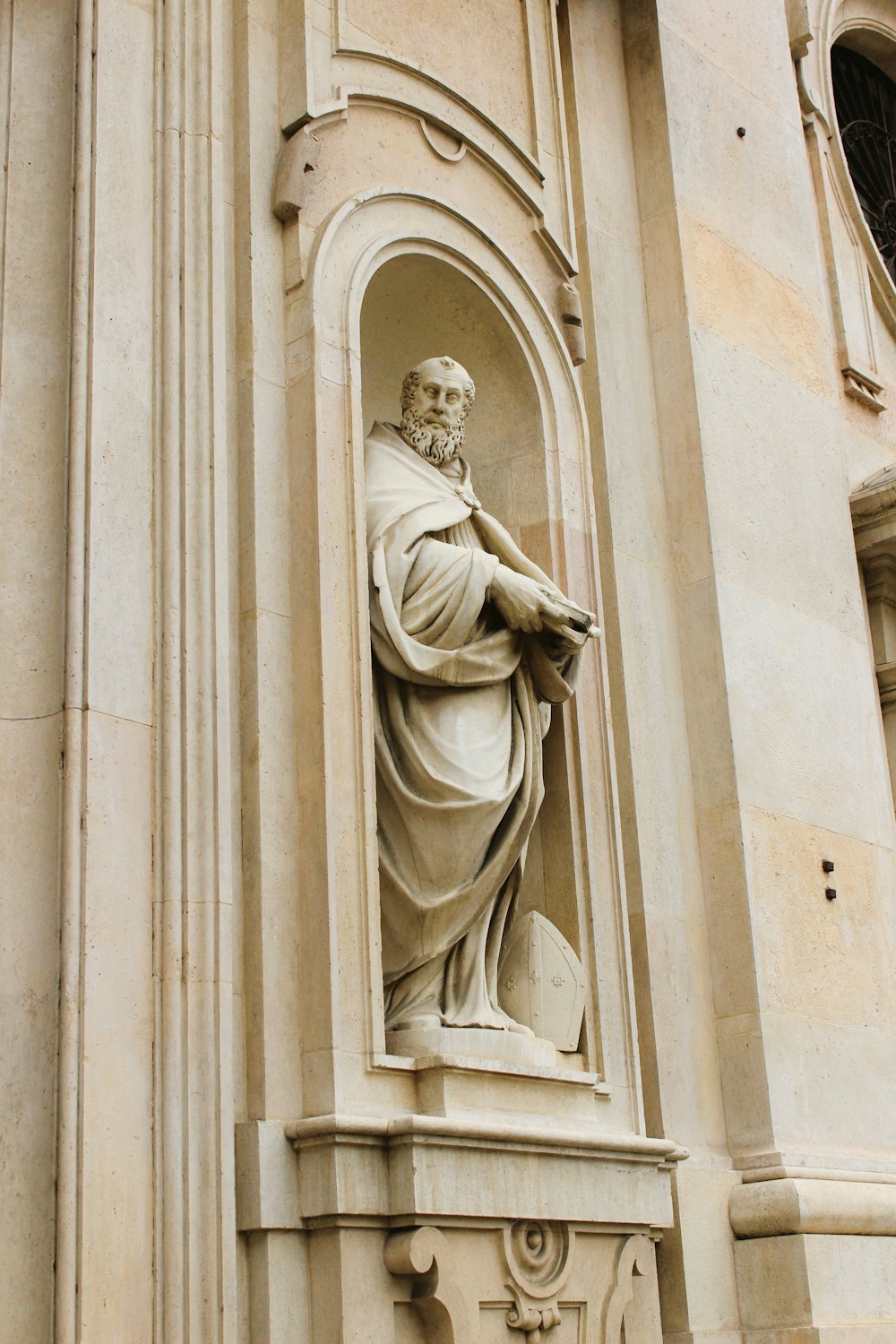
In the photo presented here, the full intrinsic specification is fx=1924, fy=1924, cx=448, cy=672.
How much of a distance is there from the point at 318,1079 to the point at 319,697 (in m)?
1.36

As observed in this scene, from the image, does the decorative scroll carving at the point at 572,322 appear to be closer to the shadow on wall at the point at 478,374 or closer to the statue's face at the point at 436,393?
the shadow on wall at the point at 478,374

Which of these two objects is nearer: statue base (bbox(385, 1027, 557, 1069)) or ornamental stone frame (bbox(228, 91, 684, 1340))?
ornamental stone frame (bbox(228, 91, 684, 1340))

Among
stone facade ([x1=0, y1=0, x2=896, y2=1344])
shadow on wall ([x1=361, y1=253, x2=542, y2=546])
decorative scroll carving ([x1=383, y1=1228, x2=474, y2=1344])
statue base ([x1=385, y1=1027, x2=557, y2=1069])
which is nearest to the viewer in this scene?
stone facade ([x1=0, y1=0, x2=896, y2=1344])

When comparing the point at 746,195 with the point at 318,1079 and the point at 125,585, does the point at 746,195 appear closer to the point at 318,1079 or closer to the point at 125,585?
the point at 125,585

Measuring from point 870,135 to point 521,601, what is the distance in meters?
7.23

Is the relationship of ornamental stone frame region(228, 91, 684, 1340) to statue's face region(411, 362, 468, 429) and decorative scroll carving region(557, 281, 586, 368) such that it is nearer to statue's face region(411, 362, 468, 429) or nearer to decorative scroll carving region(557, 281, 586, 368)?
decorative scroll carving region(557, 281, 586, 368)

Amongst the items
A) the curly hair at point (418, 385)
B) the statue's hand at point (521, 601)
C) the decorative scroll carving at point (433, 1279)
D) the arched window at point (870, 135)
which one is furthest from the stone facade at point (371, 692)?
the arched window at point (870, 135)

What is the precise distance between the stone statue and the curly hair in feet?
0.83

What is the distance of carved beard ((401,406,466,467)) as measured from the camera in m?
8.12

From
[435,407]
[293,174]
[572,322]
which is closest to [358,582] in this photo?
[435,407]

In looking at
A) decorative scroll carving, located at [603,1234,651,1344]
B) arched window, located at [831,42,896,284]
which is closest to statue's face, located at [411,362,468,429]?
decorative scroll carving, located at [603,1234,651,1344]

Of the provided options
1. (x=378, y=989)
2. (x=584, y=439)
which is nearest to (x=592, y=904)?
(x=378, y=989)

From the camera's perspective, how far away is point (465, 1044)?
23.1ft

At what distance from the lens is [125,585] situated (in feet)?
21.4
